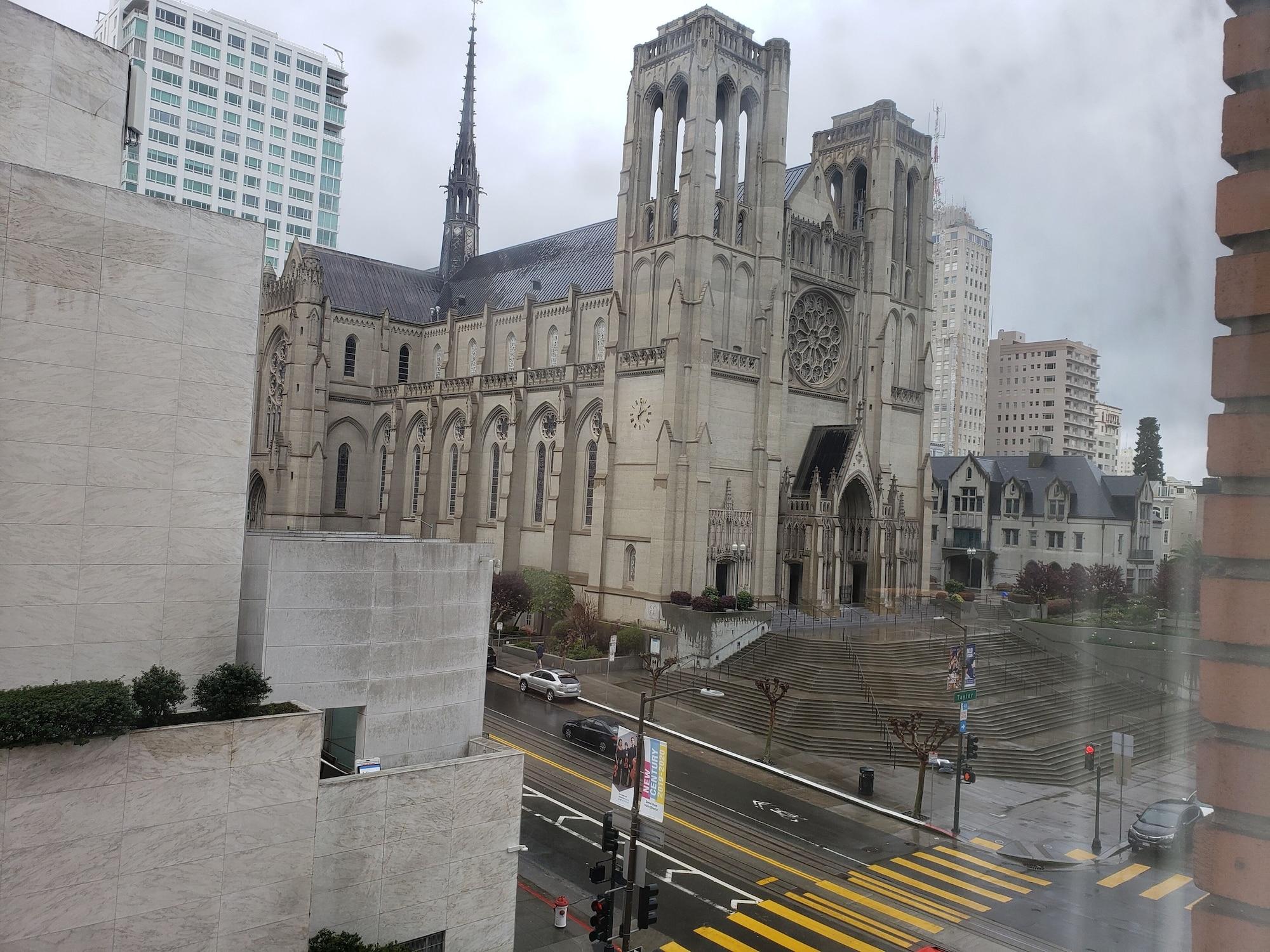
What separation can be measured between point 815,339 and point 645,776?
135 feet

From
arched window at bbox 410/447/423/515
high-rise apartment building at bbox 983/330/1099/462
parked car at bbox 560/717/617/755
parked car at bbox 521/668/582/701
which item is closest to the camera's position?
high-rise apartment building at bbox 983/330/1099/462

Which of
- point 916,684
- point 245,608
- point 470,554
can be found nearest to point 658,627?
point 916,684

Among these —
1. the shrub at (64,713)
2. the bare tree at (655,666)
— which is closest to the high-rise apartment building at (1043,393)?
the shrub at (64,713)

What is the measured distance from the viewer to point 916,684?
131 ft

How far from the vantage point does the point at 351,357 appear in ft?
241

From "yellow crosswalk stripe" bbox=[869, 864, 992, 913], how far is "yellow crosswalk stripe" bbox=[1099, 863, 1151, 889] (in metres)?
16.2

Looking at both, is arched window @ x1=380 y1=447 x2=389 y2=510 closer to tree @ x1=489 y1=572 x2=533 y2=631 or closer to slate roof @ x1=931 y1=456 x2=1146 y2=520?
tree @ x1=489 y1=572 x2=533 y2=631

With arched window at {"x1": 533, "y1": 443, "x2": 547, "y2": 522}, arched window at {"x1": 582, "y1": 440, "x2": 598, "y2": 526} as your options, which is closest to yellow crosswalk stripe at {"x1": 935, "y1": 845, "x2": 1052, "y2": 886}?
arched window at {"x1": 582, "y1": 440, "x2": 598, "y2": 526}

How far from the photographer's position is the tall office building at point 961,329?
12.9 meters

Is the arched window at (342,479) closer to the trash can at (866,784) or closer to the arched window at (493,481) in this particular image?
the arched window at (493,481)

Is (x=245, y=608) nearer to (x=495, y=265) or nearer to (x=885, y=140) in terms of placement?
(x=885, y=140)

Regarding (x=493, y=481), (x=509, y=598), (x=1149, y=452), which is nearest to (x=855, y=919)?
(x=1149, y=452)

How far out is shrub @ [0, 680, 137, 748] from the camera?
1332 centimetres

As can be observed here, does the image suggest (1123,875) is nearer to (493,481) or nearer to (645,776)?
(645,776)
